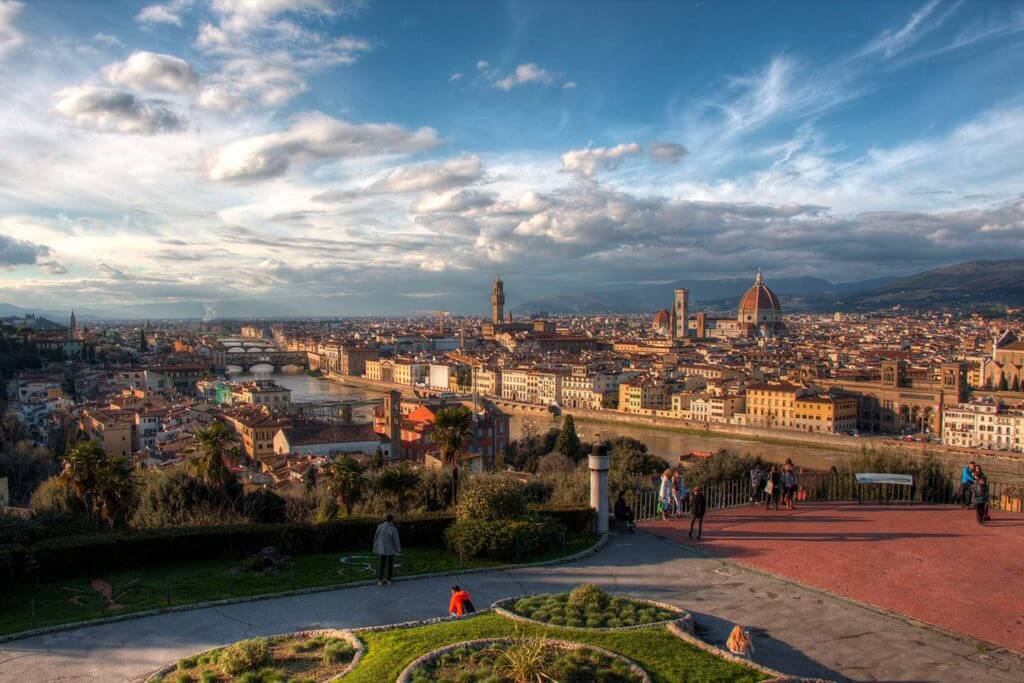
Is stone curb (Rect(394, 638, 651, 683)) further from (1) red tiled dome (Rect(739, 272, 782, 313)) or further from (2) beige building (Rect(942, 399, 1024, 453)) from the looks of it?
(1) red tiled dome (Rect(739, 272, 782, 313))

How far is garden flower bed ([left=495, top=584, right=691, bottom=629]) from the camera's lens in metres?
4.81

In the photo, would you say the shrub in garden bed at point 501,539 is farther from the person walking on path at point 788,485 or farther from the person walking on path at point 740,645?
the person walking on path at point 788,485

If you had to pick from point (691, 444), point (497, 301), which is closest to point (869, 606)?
point (691, 444)

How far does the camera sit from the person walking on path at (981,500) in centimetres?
752

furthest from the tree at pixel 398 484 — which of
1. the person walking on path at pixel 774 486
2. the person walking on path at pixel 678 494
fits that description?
the person walking on path at pixel 774 486

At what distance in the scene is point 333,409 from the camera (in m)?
47.0

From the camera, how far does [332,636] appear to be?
4711 millimetres

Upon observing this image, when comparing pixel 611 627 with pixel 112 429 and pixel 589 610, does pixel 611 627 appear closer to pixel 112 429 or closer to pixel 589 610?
pixel 589 610

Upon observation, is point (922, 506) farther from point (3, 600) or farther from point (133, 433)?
point (133, 433)

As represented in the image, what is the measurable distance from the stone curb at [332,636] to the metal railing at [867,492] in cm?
440

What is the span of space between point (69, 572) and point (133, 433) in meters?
22.6

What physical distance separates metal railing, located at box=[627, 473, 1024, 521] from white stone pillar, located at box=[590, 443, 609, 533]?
4.12 feet

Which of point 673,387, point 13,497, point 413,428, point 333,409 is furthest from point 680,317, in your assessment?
point 13,497

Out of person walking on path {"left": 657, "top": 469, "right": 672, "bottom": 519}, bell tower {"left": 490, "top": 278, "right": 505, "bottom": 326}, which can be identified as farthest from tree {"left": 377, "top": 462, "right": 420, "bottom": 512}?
bell tower {"left": 490, "top": 278, "right": 505, "bottom": 326}
